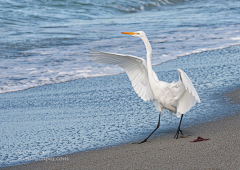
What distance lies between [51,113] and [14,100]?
970 millimetres

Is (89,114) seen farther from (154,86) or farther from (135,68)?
(154,86)

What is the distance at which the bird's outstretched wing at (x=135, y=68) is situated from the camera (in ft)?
13.5

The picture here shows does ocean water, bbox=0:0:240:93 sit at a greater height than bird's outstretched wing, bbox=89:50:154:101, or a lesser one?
lesser

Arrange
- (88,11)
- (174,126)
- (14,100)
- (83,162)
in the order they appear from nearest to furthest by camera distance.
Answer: (83,162)
(174,126)
(14,100)
(88,11)

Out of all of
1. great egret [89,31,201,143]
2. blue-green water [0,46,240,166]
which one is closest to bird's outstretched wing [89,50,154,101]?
great egret [89,31,201,143]

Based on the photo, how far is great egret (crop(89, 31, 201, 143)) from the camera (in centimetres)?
371

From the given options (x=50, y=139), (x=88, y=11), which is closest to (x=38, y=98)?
(x=50, y=139)

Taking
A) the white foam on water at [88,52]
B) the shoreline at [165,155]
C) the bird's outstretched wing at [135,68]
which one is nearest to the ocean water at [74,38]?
the white foam on water at [88,52]

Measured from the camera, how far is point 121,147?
3.52 metres

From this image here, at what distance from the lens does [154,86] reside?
3881 millimetres

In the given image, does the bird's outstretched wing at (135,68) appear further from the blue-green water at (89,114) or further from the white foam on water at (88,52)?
the white foam on water at (88,52)

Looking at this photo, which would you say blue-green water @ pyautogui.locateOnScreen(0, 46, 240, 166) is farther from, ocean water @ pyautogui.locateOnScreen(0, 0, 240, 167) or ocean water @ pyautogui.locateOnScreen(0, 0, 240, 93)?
ocean water @ pyautogui.locateOnScreen(0, 0, 240, 93)

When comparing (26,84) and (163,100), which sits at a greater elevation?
(163,100)

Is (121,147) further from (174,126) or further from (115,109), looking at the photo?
(115,109)
